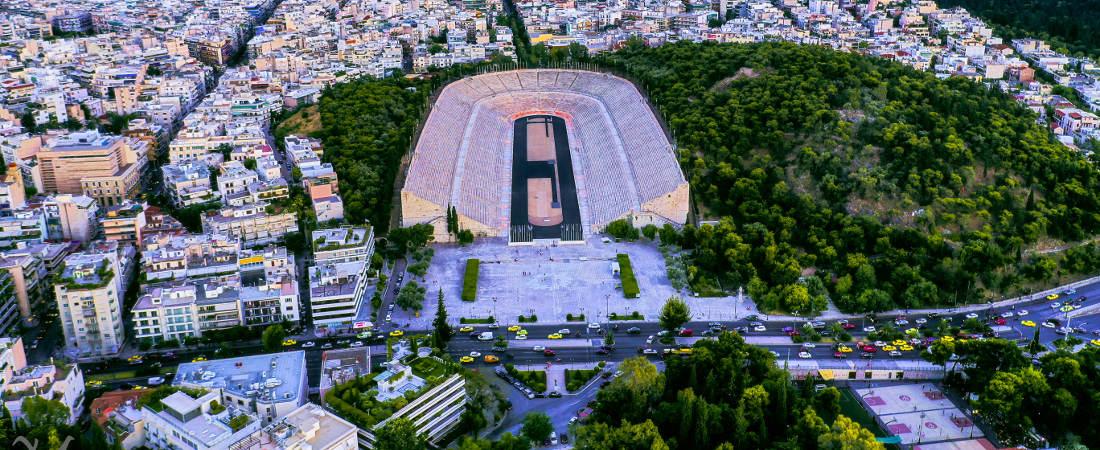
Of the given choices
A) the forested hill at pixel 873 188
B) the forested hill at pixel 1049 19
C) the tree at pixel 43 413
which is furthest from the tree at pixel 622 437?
the forested hill at pixel 1049 19

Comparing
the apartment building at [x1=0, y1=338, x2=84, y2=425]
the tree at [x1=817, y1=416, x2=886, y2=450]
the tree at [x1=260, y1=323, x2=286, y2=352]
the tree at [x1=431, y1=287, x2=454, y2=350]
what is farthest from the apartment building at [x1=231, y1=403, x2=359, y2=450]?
the tree at [x1=817, y1=416, x2=886, y2=450]

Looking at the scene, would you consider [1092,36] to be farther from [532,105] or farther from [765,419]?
[765,419]

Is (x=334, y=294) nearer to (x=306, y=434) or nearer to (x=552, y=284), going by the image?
(x=552, y=284)

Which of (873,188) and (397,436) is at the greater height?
(873,188)

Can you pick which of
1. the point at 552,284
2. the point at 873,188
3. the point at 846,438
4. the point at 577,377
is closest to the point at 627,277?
the point at 552,284

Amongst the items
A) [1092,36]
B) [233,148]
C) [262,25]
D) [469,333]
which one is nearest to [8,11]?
[262,25]

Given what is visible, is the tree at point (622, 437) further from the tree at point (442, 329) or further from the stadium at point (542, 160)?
the stadium at point (542, 160)

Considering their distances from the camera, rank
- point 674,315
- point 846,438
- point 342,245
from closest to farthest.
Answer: point 846,438
point 674,315
point 342,245
